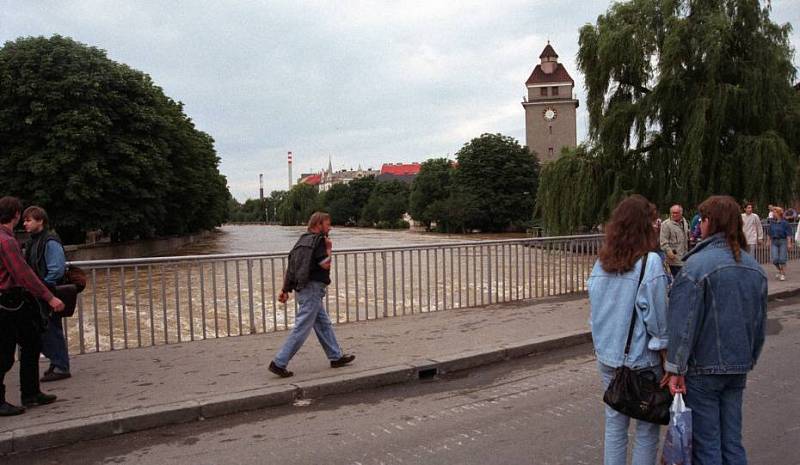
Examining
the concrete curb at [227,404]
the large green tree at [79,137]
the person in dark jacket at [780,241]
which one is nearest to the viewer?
the concrete curb at [227,404]

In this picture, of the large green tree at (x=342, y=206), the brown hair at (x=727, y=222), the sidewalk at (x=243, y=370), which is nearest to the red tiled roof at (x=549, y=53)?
the large green tree at (x=342, y=206)

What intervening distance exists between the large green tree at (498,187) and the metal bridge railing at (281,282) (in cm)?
6374

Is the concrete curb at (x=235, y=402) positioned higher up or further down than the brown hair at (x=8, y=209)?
further down

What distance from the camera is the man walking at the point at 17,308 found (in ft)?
18.2

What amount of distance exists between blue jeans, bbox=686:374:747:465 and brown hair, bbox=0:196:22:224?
18.6ft

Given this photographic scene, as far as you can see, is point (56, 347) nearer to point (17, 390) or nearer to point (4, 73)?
point (17, 390)

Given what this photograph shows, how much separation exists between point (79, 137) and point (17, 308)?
28.9 m

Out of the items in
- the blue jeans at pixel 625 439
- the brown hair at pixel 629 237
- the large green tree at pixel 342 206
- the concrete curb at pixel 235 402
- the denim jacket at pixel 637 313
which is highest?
the large green tree at pixel 342 206

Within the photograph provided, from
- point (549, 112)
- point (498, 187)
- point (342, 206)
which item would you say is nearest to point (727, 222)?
point (498, 187)

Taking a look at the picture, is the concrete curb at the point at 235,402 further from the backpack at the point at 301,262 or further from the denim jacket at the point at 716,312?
the denim jacket at the point at 716,312

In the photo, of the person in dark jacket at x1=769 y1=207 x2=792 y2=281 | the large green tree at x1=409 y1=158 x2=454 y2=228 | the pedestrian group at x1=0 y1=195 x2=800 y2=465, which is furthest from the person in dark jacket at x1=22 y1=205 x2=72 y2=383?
the large green tree at x1=409 y1=158 x2=454 y2=228

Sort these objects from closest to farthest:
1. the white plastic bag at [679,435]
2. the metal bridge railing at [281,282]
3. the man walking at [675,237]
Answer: the white plastic bag at [679,435], the metal bridge railing at [281,282], the man walking at [675,237]

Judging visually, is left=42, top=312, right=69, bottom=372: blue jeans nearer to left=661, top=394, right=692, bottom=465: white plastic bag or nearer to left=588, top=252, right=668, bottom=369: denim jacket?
left=588, top=252, right=668, bottom=369: denim jacket

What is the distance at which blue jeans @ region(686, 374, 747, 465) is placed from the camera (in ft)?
11.2
